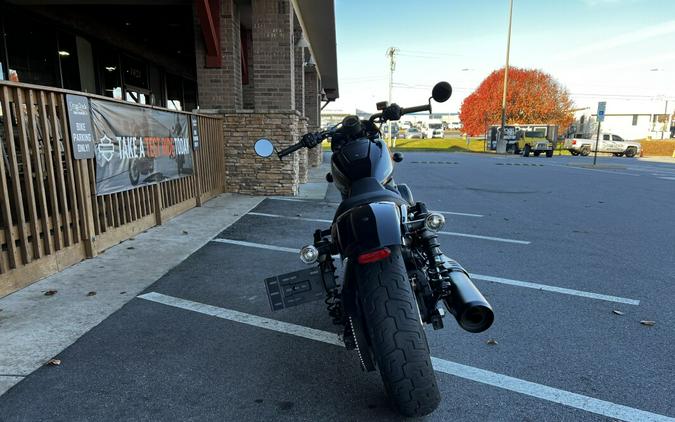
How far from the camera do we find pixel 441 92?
3.10 meters

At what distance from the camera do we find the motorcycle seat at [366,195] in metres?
2.15

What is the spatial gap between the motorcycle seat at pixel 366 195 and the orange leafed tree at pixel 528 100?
46419mm

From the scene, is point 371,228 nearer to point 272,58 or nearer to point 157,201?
point 157,201

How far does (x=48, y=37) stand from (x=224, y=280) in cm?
1067

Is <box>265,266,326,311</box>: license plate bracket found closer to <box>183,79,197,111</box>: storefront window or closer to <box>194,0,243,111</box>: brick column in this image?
<box>194,0,243,111</box>: brick column

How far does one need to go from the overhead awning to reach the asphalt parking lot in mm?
9160

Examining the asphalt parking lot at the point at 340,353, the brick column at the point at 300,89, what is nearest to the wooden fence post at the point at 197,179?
the asphalt parking lot at the point at 340,353

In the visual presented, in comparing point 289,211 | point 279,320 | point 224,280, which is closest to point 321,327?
point 279,320

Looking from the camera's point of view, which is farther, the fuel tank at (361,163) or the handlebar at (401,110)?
the handlebar at (401,110)

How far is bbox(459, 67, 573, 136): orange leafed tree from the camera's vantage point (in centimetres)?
4484

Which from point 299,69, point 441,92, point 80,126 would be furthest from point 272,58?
point 441,92

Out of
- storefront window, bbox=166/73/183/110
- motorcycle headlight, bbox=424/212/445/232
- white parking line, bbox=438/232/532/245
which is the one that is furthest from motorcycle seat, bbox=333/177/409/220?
storefront window, bbox=166/73/183/110

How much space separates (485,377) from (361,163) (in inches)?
60.9

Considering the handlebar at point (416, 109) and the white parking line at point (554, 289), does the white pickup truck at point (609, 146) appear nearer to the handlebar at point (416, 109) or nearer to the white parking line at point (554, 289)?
the white parking line at point (554, 289)
